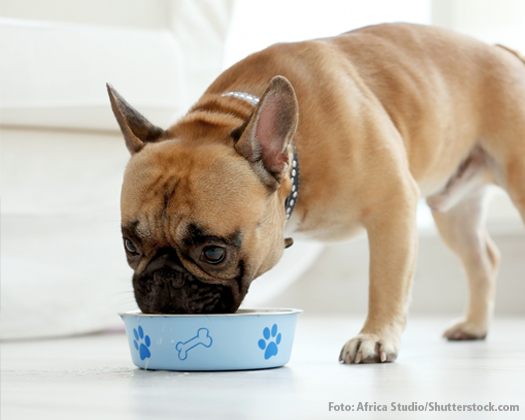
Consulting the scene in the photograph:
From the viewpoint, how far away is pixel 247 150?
153 centimetres

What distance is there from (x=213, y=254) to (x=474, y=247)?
1.43m

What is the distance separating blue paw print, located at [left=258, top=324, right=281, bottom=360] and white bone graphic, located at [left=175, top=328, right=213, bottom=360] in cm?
11

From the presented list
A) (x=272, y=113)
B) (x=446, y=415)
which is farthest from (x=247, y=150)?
(x=446, y=415)

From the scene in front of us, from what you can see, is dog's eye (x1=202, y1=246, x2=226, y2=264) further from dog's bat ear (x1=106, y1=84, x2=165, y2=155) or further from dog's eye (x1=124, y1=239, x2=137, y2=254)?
dog's bat ear (x1=106, y1=84, x2=165, y2=155)

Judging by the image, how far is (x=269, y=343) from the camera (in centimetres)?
Result: 153

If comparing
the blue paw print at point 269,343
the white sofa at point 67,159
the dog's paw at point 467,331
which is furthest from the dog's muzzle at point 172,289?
the dog's paw at point 467,331

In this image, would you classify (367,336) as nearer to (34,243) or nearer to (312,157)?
(312,157)

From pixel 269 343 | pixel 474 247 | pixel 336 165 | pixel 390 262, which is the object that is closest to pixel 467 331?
pixel 474 247

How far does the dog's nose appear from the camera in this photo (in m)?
1.44

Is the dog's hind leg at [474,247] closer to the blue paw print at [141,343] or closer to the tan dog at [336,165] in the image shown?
the tan dog at [336,165]

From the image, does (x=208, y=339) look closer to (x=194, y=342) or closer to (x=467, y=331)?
(x=194, y=342)

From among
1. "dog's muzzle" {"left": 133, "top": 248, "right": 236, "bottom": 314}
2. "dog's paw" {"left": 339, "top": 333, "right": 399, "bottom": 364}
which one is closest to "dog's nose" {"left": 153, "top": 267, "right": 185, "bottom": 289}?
"dog's muzzle" {"left": 133, "top": 248, "right": 236, "bottom": 314}

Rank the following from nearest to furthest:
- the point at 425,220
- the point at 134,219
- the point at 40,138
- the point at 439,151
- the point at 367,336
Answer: the point at 134,219, the point at 367,336, the point at 439,151, the point at 40,138, the point at 425,220

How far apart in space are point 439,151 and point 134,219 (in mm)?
1085
